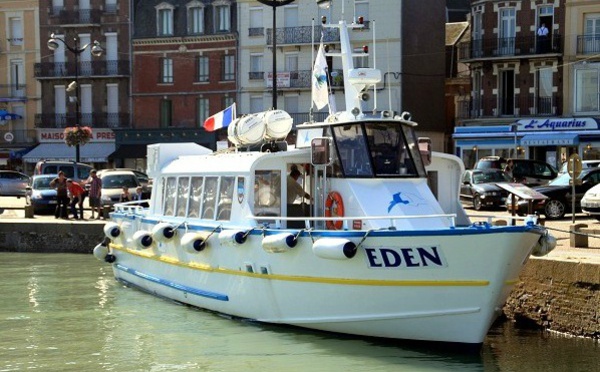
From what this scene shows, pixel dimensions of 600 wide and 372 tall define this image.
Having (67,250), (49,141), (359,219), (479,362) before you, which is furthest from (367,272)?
(49,141)

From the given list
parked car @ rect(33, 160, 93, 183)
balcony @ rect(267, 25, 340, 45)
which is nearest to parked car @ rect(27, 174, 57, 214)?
parked car @ rect(33, 160, 93, 183)

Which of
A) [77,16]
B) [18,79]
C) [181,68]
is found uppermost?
[77,16]

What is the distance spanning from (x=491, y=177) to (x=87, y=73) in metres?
31.5

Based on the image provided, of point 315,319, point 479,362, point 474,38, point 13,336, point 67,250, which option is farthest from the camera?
point 474,38

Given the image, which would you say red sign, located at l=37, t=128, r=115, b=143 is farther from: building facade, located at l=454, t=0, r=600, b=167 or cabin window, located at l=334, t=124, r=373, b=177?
cabin window, located at l=334, t=124, r=373, b=177

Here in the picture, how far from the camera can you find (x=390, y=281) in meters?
14.8

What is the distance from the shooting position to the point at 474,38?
50.4 meters

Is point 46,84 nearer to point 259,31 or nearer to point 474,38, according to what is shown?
point 259,31

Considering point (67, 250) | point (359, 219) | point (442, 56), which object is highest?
point (442, 56)

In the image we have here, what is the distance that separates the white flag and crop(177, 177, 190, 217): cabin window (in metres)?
2.82

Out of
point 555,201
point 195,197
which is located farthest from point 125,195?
point 195,197

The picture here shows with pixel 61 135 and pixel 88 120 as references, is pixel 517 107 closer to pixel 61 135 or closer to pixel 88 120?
pixel 88 120

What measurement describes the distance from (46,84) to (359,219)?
48.9 m

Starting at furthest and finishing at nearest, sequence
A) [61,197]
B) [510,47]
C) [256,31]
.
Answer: [256,31]
[510,47]
[61,197]
